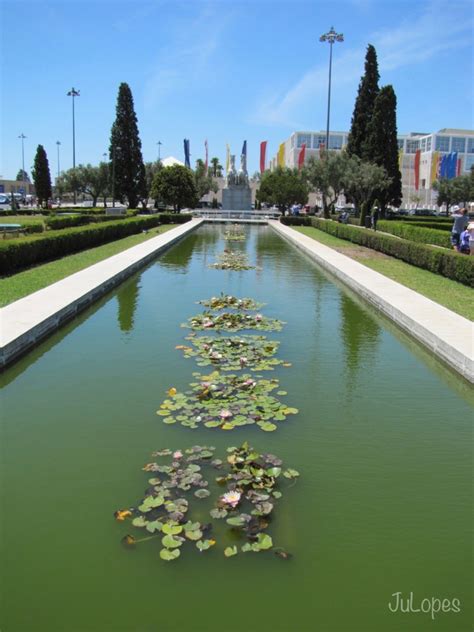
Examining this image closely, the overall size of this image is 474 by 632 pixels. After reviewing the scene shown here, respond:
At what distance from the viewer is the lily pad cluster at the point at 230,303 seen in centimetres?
1048

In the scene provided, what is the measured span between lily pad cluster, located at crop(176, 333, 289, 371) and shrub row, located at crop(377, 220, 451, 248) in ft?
45.1

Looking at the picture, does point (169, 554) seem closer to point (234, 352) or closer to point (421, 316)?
point (234, 352)

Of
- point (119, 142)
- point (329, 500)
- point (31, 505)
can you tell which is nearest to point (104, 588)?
point (31, 505)

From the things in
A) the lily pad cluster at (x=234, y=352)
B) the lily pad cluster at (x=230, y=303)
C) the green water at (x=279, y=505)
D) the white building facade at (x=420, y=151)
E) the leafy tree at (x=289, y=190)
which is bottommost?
the green water at (x=279, y=505)

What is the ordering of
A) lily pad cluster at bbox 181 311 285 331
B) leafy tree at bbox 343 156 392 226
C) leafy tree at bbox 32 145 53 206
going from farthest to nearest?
leafy tree at bbox 32 145 53 206 → leafy tree at bbox 343 156 392 226 → lily pad cluster at bbox 181 311 285 331

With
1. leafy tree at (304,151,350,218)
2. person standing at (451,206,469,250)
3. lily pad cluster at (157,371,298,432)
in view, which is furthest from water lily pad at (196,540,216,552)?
leafy tree at (304,151,350,218)

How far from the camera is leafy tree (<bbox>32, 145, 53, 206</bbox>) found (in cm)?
5791

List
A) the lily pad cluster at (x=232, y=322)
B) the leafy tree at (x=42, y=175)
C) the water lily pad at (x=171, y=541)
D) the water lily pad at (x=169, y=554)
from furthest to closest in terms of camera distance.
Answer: the leafy tree at (x=42, y=175) → the lily pad cluster at (x=232, y=322) → the water lily pad at (x=171, y=541) → the water lily pad at (x=169, y=554)

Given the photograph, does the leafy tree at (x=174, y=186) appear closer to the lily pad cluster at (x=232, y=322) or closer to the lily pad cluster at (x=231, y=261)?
the lily pad cluster at (x=231, y=261)

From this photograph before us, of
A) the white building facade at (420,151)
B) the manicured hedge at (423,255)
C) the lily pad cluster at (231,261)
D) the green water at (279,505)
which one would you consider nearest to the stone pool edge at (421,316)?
the green water at (279,505)

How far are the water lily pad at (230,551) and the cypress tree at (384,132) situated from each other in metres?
39.5

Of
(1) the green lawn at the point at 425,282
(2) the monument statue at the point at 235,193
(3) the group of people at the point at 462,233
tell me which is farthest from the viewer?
(2) the monument statue at the point at 235,193

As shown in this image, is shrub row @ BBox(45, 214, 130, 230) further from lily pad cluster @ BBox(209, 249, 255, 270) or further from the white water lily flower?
the white water lily flower

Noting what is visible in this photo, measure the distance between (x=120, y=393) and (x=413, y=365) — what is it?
371cm
